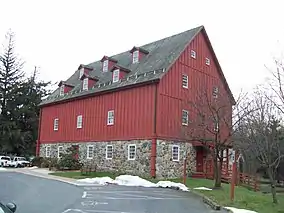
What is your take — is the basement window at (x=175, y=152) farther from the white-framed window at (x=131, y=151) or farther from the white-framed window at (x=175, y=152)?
the white-framed window at (x=131, y=151)

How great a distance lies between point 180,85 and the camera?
102 feet

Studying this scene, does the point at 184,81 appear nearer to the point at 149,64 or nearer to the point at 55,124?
the point at 149,64

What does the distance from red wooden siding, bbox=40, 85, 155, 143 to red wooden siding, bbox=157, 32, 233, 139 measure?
1022 mm

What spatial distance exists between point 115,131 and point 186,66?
25.5 feet

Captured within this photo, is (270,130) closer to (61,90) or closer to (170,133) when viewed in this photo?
(170,133)

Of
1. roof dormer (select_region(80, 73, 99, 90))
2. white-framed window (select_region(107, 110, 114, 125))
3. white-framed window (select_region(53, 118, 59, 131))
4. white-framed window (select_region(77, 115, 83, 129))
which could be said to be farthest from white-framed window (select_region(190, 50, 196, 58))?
white-framed window (select_region(53, 118, 59, 131))

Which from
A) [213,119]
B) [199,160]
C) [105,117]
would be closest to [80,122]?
[105,117]

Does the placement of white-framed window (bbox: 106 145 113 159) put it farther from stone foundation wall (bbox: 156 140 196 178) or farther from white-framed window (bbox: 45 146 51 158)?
white-framed window (bbox: 45 146 51 158)

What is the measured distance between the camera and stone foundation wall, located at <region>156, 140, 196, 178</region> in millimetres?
→ 28078

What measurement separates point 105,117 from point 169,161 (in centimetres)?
740

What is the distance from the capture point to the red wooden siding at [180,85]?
95.5ft

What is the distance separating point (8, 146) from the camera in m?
52.7

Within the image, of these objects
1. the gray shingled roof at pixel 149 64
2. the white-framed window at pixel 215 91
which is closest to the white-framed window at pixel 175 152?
the white-framed window at pixel 215 91

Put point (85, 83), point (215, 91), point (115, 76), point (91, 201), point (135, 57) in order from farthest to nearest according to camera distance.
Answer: point (85, 83), point (135, 57), point (115, 76), point (215, 91), point (91, 201)
